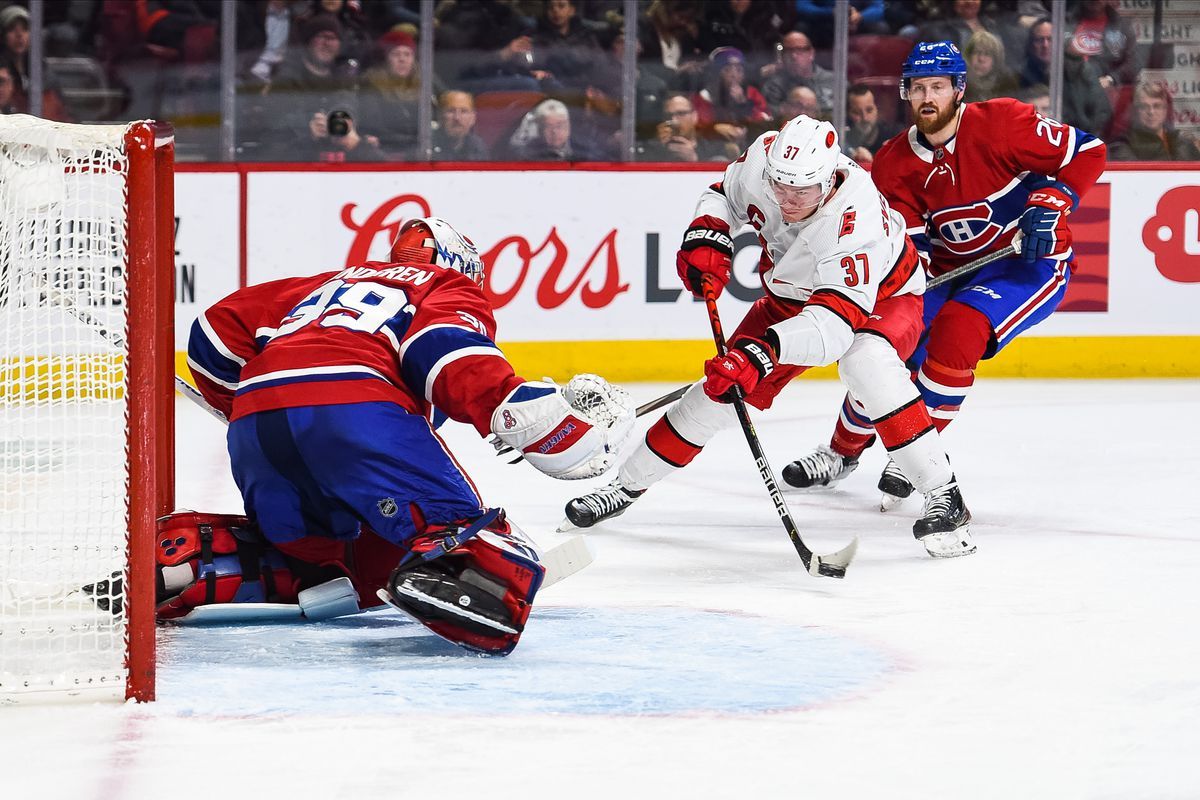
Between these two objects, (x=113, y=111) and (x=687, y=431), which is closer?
(x=687, y=431)

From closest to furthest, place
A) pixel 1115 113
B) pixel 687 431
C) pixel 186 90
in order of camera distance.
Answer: pixel 687 431 → pixel 186 90 → pixel 1115 113

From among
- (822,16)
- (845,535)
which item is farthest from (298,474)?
(822,16)

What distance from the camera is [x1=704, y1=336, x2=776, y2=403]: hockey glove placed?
336cm

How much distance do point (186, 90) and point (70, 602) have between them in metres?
3.91

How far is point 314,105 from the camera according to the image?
6.19 meters

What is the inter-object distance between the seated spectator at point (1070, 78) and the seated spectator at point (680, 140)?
1.26 meters

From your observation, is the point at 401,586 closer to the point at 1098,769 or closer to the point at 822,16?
the point at 1098,769

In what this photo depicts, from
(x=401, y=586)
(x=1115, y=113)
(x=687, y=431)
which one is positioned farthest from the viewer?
(x=1115, y=113)

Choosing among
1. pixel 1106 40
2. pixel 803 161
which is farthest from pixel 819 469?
pixel 1106 40

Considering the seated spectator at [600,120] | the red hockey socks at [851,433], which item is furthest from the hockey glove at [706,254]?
the seated spectator at [600,120]

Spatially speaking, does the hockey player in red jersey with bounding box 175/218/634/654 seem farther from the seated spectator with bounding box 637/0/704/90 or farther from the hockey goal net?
the seated spectator with bounding box 637/0/704/90

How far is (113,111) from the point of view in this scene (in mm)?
6207

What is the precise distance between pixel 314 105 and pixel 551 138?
858 mm

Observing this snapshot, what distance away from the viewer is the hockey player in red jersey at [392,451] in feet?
8.30
